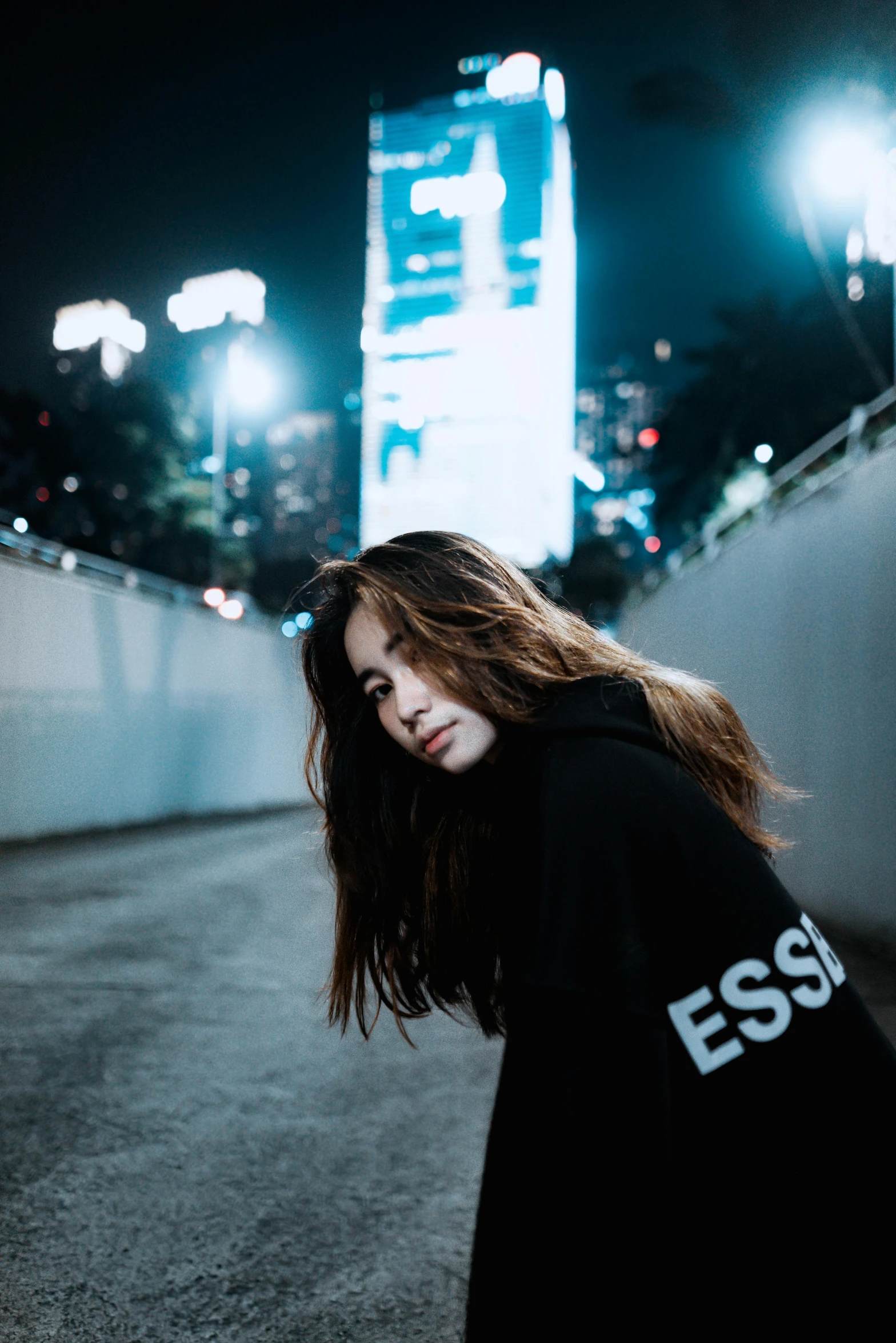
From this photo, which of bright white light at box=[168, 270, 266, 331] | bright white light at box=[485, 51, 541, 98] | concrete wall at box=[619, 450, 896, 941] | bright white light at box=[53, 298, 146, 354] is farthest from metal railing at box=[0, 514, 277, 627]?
bright white light at box=[485, 51, 541, 98]

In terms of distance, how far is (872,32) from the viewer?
37.1 feet

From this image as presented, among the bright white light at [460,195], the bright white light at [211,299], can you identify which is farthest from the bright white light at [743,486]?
the bright white light at [460,195]

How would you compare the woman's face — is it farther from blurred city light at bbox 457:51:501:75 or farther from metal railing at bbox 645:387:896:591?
blurred city light at bbox 457:51:501:75

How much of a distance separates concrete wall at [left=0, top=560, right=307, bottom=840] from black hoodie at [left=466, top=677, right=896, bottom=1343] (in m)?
9.27

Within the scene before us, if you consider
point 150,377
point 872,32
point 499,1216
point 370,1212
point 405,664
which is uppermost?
point 872,32

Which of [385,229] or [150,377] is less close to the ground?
[385,229]

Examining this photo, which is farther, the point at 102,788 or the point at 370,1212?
the point at 102,788

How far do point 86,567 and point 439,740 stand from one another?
417 inches

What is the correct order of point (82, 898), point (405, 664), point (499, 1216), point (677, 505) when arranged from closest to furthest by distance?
point (499, 1216) → point (405, 664) → point (82, 898) → point (677, 505)

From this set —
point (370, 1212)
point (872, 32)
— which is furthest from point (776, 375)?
point (370, 1212)

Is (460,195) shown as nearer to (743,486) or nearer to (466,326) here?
(466,326)

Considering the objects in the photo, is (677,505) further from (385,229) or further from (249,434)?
(385,229)

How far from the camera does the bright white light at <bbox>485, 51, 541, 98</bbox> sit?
10206cm

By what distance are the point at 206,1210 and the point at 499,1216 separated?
1535 millimetres
